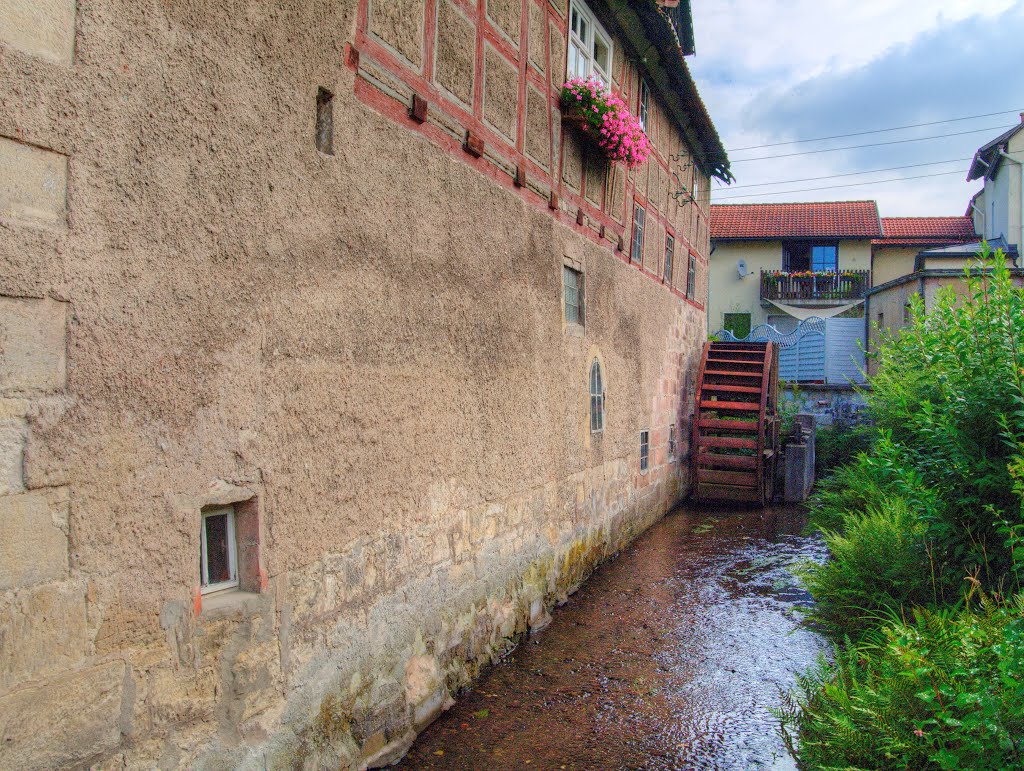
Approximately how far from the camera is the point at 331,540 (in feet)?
12.0

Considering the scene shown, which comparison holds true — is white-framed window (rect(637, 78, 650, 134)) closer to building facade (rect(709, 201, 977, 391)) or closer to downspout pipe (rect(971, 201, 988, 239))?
building facade (rect(709, 201, 977, 391))

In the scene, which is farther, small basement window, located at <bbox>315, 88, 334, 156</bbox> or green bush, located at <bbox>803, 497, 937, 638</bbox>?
green bush, located at <bbox>803, 497, 937, 638</bbox>

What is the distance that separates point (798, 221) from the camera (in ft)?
90.0

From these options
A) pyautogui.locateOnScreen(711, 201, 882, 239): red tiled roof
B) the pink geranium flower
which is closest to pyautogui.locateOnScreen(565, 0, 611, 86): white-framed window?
the pink geranium flower

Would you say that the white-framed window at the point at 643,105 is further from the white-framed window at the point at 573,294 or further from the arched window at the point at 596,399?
the arched window at the point at 596,399

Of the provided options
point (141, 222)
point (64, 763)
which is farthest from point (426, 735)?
point (141, 222)

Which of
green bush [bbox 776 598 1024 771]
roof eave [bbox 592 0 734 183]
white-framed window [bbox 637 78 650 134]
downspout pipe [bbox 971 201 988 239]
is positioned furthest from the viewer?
downspout pipe [bbox 971 201 988 239]

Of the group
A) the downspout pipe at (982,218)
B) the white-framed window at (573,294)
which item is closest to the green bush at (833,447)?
the white-framed window at (573,294)

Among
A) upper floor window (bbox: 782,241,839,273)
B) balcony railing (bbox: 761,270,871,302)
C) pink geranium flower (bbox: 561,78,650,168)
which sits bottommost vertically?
pink geranium flower (bbox: 561,78,650,168)

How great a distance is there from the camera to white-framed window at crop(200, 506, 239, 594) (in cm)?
310

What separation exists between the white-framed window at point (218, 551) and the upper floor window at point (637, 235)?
7189mm

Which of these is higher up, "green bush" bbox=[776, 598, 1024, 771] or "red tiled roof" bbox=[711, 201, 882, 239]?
"red tiled roof" bbox=[711, 201, 882, 239]

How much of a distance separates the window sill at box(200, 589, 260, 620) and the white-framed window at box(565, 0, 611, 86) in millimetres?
5574

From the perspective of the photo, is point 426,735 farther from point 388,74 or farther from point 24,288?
point 388,74
